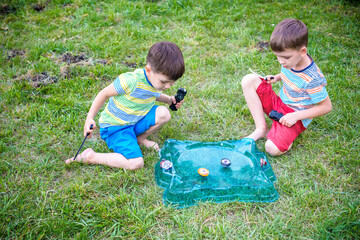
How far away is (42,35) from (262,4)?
3714 mm

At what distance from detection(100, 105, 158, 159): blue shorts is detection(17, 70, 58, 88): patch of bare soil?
50.7 inches

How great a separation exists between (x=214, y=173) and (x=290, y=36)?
1254 millimetres

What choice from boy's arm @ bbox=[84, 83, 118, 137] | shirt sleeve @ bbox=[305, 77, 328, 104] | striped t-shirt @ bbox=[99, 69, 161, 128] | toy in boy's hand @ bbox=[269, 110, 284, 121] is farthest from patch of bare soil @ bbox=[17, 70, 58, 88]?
shirt sleeve @ bbox=[305, 77, 328, 104]

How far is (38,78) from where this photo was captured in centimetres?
338

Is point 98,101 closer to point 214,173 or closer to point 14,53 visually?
point 214,173

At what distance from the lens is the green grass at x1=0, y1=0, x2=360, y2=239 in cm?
199

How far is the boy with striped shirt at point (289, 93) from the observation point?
2338mm

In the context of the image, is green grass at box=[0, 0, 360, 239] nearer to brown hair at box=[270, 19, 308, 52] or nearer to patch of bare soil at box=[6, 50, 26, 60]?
patch of bare soil at box=[6, 50, 26, 60]

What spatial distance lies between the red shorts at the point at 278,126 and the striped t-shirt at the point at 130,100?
102 cm

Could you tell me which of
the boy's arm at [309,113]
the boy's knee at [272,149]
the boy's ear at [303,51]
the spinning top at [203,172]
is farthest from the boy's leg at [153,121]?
the boy's ear at [303,51]

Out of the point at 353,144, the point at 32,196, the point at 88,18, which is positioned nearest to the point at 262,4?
the point at 88,18

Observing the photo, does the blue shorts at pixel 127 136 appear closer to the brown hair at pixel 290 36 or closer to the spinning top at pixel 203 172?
the spinning top at pixel 203 172

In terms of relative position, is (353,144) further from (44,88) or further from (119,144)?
(44,88)

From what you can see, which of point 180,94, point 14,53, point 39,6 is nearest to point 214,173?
point 180,94
